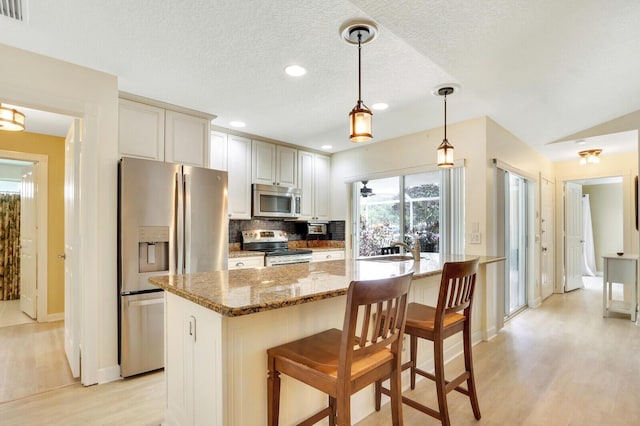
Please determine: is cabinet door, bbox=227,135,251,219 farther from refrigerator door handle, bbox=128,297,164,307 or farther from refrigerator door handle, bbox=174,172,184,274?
refrigerator door handle, bbox=128,297,164,307

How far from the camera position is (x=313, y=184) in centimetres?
515

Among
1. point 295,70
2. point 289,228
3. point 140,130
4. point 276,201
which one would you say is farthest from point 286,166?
point 295,70

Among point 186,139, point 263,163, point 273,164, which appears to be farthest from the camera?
point 273,164

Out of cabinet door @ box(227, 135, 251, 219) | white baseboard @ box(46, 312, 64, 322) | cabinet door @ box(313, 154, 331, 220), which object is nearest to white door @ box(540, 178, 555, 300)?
cabinet door @ box(313, 154, 331, 220)

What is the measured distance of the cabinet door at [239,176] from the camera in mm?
4141

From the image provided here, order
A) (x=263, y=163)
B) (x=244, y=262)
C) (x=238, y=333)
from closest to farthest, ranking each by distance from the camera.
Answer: (x=238, y=333)
(x=244, y=262)
(x=263, y=163)

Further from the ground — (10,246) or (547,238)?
(547,238)

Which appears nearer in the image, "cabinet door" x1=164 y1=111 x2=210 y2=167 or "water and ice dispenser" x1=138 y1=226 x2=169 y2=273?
"water and ice dispenser" x1=138 y1=226 x2=169 y2=273

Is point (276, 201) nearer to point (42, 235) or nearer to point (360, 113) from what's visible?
point (360, 113)

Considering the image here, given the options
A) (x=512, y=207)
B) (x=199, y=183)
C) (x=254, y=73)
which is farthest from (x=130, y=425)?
(x=512, y=207)

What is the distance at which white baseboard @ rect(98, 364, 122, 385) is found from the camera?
8.15ft

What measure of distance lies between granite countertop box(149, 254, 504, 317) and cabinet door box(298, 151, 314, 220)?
2.69 meters

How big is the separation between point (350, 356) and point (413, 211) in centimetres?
352

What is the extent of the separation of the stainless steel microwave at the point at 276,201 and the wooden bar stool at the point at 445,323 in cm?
267
